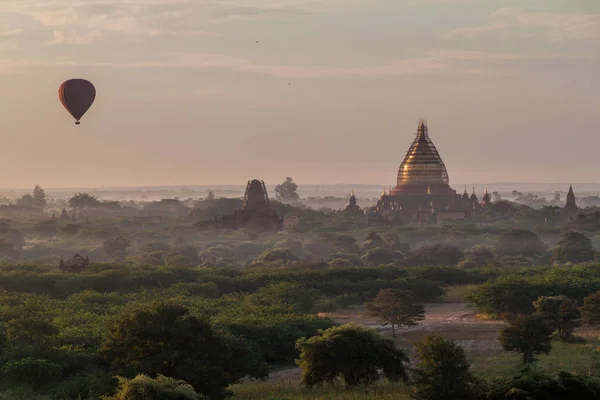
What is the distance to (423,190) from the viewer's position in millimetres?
131500

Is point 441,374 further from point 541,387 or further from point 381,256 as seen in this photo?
point 381,256

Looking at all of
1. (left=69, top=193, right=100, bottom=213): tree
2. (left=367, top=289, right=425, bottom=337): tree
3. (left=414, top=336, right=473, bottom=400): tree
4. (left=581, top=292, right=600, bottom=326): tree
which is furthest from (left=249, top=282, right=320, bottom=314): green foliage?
(left=69, top=193, right=100, bottom=213): tree

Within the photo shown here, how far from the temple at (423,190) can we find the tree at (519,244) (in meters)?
35.7

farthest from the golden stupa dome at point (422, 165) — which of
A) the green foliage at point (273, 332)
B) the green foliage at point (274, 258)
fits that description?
the green foliage at point (273, 332)

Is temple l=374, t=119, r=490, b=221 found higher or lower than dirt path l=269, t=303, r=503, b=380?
higher

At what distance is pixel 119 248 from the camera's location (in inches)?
3538

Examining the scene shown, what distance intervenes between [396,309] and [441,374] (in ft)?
56.3

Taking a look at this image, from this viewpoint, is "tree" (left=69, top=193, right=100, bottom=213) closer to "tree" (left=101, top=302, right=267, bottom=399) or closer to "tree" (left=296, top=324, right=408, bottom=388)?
"tree" (left=296, top=324, right=408, bottom=388)

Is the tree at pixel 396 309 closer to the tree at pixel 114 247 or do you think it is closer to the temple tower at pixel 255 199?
the tree at pixel 114 247

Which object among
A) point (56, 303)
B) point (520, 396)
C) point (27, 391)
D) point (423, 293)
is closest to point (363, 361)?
point (520, 396)

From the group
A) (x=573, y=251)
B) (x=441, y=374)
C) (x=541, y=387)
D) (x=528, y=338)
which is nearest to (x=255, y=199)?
(x=573, y=251)

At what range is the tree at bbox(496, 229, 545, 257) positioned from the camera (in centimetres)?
8619

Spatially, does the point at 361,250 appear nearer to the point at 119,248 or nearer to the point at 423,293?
the point at 119,248

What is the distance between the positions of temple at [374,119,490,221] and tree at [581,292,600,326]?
287 feet
